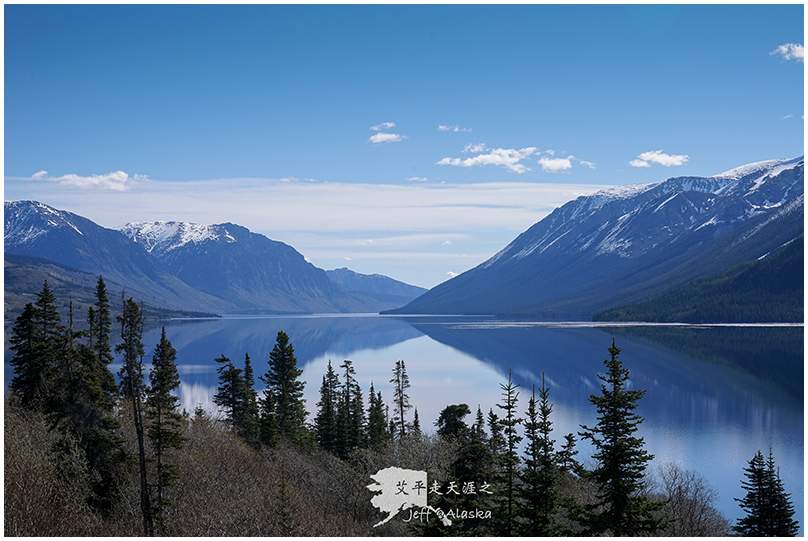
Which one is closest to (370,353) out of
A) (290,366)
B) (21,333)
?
(290,366)

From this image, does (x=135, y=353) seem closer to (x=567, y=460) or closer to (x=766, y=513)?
(x=567, y=460)

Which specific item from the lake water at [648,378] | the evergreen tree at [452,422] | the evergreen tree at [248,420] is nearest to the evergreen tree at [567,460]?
the lake water at [648,378]

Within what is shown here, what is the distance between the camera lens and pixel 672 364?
10769 centimetres

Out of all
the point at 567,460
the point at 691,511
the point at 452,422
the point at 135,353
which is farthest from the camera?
the point at 452,422

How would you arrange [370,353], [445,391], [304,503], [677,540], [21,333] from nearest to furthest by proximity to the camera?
[677,540] → [304,503] → [21,333] → [445,391] → [370,353]

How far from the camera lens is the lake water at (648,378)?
2121 inches

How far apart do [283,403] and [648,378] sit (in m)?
63.5

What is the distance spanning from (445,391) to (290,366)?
31864mm

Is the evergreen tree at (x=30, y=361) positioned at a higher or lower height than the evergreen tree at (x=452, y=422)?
higher

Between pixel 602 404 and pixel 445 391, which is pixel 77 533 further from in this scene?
pixel 445 391

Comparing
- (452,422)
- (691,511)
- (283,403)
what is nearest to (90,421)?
(283,403)

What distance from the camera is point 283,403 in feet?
159

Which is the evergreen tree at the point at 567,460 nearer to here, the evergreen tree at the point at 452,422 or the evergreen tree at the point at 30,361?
the evergreen tree at the point at 452,422

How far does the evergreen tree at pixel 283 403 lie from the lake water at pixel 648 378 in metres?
13.9
